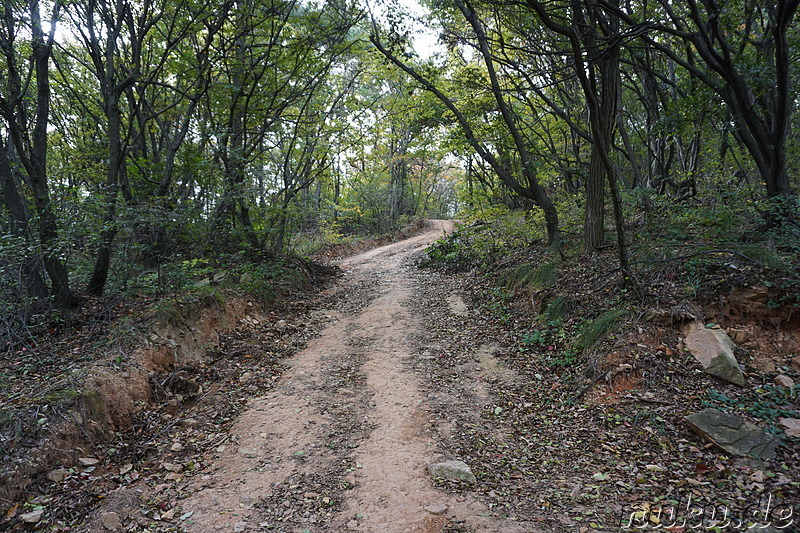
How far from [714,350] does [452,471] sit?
312cm

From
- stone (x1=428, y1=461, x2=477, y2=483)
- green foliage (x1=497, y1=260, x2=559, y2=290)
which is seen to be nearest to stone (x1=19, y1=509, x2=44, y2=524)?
stone (x1=428, y1=461, x2=477, y2=483)

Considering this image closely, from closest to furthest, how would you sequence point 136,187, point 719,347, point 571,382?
point 719,347 → point 571,382 → point 136,187

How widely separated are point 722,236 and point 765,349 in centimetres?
221

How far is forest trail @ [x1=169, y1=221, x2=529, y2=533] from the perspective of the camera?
310 cm

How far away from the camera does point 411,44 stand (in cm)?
966

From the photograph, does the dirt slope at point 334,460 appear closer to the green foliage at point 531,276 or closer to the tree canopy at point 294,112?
the green foliage at point 531,276

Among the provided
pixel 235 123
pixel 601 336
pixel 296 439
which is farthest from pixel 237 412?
pixel 235 123

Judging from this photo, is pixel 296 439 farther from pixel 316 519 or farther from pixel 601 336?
pixel 601 336

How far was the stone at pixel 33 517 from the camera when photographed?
291 centimetres

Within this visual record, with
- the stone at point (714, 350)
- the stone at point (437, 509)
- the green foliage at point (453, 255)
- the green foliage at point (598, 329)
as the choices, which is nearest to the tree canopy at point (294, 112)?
the green foliage at point (598, 329)

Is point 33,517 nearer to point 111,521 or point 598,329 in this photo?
point 111,521

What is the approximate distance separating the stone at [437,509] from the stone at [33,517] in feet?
9.80

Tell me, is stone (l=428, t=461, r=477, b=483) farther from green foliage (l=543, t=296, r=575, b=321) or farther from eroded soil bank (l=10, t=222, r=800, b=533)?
green foliage (l=543, t=296, r=575, b=321)

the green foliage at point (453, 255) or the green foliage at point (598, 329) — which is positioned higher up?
the green foliage at point (453, 255)
